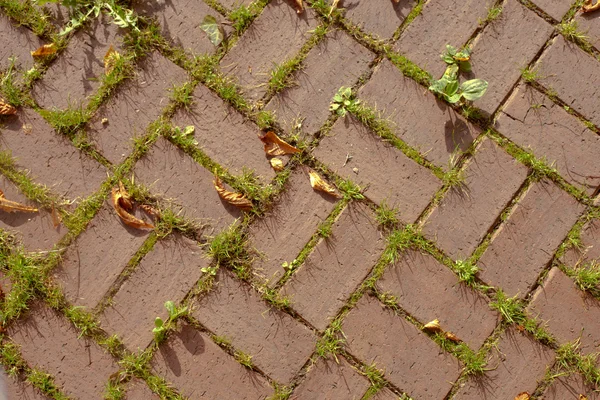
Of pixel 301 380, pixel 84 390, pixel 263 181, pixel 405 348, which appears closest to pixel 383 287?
pixel 405 348

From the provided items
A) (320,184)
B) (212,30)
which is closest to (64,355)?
(320,184)

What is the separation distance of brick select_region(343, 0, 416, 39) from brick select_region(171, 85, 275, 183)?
685 mm

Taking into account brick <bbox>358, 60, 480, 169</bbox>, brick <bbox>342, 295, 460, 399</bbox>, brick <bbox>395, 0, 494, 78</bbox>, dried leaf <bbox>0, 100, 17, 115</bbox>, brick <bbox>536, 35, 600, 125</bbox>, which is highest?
brick <bbox>536, 35, 600, 125</bbox>

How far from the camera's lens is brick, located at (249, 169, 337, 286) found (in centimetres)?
277

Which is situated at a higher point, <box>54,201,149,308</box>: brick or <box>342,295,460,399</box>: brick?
<box>342,295,460,399</box>: brick

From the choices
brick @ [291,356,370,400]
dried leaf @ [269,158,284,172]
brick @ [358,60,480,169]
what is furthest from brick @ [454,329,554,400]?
dried leaf @ [269,158,284,172]

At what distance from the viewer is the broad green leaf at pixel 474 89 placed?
2775 millimetres

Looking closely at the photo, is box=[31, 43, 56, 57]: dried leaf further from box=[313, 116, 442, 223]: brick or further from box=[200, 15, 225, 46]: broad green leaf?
box=[313, 116, 442, 223]: brick

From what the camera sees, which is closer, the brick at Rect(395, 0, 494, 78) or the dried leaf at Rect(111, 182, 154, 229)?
the dried leaf at Rect(111, 182, 154, 229)

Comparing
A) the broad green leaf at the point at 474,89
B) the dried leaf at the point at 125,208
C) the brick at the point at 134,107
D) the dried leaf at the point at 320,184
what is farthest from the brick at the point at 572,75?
the dried leaf at the point at 125,208

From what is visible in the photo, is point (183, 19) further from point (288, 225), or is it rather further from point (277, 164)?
point (288, 225)

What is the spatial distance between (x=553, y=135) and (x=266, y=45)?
136 cm

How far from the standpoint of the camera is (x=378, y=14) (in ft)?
9.41

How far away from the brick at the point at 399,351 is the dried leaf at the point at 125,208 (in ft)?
3.26
